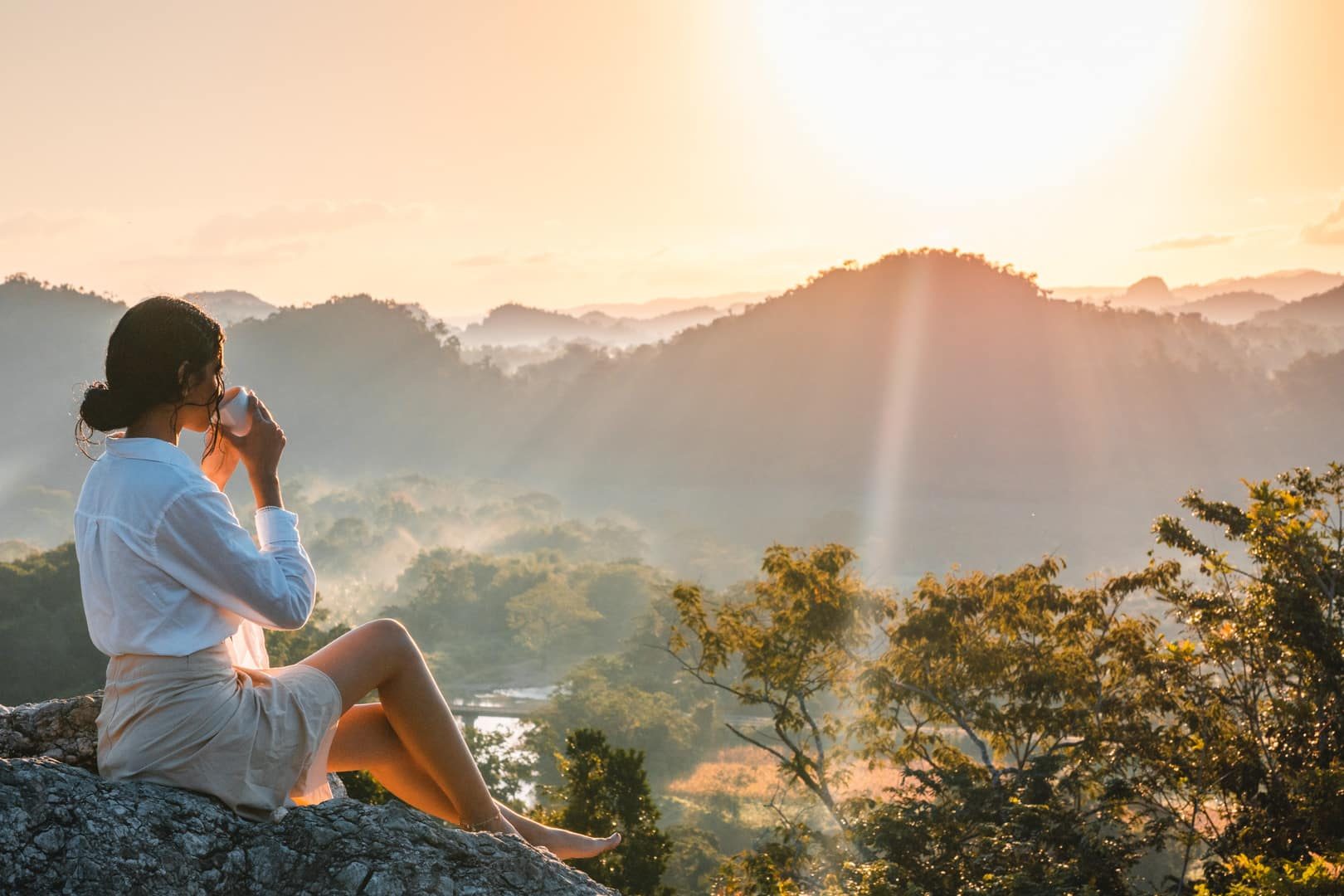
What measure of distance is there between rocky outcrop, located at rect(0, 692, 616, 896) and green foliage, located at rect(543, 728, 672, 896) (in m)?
4.67

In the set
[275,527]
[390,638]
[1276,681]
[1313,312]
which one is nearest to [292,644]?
[1276,681]

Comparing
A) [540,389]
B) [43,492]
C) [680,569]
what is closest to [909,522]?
[680,569]

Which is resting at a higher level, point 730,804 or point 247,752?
point 247,752

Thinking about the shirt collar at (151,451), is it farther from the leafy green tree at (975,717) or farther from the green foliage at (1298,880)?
the leafy green tree at (975,717)

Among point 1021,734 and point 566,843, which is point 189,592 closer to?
point 566,843

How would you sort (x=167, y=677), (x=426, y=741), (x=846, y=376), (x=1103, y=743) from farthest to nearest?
(x=846, y=376)
(x=1103, y=743)
(x=426, y=741)
(x=167, y=677)

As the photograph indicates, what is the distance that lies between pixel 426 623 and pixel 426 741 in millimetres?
36382

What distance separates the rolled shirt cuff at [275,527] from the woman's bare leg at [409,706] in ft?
0.96

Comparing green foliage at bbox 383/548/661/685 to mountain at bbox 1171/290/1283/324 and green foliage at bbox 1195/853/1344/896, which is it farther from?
mountain at bbox 1171/290/1283/324

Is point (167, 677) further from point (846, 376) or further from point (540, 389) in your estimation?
point (540, 389)

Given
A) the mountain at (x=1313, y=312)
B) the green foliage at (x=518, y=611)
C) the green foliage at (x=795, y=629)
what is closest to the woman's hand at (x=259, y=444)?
the green foliage at (x=795, y=629)

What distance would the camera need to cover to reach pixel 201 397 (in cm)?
231

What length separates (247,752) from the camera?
88.0 inches

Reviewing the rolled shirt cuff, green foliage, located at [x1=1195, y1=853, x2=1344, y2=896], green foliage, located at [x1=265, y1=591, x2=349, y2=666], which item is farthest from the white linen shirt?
green foliage, located at [x1=265, y1=591, x2=349, y2=666]
